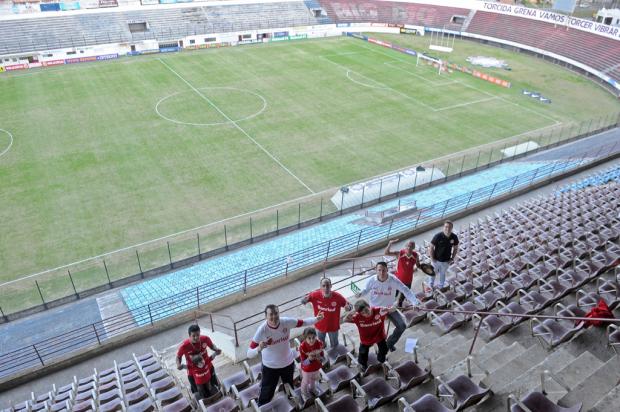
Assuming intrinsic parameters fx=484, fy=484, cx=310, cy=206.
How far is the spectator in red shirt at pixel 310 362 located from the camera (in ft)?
21.5

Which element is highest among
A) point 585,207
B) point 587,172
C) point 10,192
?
point 585,207

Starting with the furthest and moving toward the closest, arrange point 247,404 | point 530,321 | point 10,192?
point 10,192 → point 530,321 → point 247,404

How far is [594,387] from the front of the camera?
6.41 meters

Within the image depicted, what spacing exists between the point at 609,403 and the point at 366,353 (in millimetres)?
3138

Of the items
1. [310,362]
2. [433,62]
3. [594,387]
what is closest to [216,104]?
[433,62]

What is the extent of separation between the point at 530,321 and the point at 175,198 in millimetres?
17797

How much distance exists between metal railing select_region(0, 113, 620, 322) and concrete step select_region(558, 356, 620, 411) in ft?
30.2

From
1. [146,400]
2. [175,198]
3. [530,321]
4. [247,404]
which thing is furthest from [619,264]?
[175,198]

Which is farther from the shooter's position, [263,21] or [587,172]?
[263,21]

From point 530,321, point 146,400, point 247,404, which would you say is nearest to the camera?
point 247,404

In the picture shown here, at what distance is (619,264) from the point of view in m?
10.4

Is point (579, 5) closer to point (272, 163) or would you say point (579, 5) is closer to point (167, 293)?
point (272, 163)

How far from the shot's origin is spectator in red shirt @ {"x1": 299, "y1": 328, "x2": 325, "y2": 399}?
6545 millimetres

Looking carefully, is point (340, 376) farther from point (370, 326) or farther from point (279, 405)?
point (279, 405)
